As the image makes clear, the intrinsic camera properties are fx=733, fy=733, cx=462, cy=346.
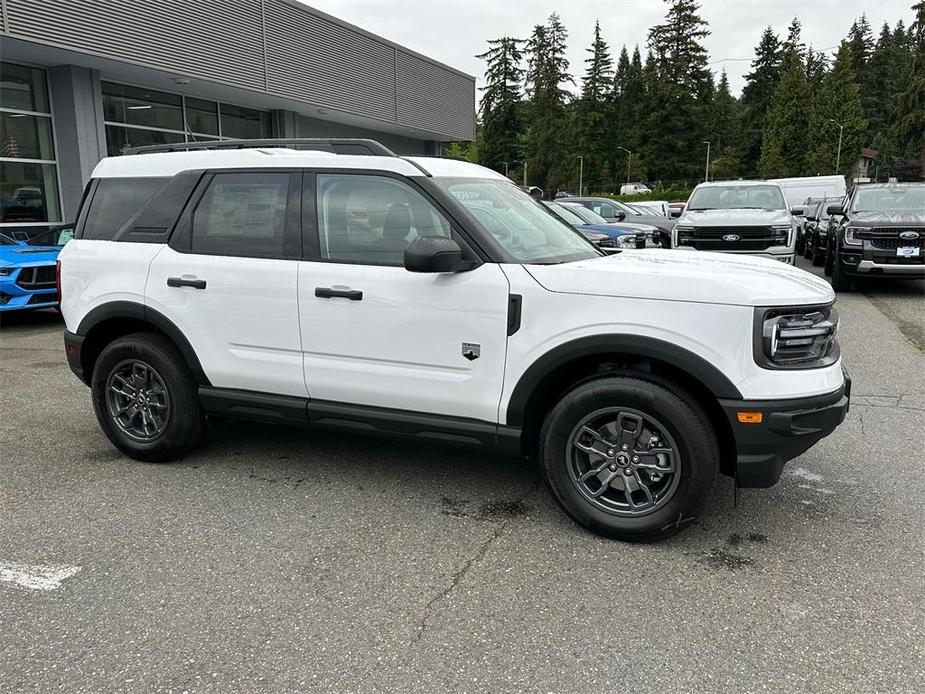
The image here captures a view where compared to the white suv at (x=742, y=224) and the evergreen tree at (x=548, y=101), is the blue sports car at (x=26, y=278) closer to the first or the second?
the white suv at (x=742, y=224)

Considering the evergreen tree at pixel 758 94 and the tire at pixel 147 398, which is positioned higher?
the evergreen tree at pixel 758 94

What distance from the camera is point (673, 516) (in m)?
3.39

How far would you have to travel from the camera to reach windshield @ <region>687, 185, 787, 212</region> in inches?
534

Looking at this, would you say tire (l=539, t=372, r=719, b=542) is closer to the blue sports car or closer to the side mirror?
the side mirror

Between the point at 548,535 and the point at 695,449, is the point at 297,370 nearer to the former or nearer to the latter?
the point at 548,535

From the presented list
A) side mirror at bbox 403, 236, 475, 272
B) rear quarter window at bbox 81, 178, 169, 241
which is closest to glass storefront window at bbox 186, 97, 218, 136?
rear quarter window at bbox 81, 178, 169, 241

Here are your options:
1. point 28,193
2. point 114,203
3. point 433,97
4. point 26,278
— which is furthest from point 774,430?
point 433,97

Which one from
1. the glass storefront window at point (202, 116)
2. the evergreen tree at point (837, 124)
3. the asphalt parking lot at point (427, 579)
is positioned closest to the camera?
the asphalt parking lot at point (427, 579)

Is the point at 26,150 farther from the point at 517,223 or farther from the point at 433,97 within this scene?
the point at 433,97

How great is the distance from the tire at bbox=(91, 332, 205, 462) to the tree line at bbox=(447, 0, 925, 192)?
71.9 meters

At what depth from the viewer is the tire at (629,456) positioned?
3.31 metres

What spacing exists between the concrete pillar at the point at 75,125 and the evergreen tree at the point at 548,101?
71.7 meters

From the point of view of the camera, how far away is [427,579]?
10.5ft

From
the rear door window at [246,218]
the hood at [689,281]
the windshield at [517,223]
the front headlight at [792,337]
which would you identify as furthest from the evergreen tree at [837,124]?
the rear door window at [246,218]
